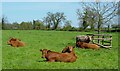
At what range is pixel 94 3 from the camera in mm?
27859

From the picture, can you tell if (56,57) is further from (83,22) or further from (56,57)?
(83,22)

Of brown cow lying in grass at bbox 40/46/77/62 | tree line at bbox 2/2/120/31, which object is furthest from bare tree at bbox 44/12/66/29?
brown cow lying in grass at bbox 40/46/77/62

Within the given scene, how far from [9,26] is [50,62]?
57.9 metres

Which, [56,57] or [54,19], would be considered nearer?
[56,57]

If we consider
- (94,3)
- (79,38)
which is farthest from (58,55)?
(94,3)

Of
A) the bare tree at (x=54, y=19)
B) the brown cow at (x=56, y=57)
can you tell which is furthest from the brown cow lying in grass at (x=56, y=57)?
the bare tree at (x=54, y=19)

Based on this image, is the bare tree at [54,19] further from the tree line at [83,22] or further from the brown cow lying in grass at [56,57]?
the brown cow lying in grass at [56,57]

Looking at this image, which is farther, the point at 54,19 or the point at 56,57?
the point at 54,19

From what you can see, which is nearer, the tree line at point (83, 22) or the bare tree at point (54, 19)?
the tree line at point (83, 22)

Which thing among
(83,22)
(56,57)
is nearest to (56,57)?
(56,57)

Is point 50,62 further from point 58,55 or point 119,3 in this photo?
point 119,3

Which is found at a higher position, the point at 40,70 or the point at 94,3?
the point at 94,3

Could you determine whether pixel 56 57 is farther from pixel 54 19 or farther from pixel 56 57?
pixel 54 19

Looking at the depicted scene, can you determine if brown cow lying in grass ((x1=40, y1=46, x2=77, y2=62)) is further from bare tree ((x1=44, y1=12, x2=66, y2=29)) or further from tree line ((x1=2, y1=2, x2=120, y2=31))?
bare tree ((x1=44, y1=12, x2=66, y2=29))
